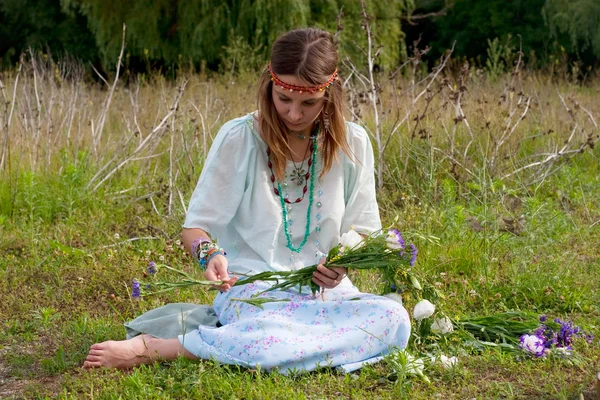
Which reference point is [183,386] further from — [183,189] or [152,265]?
[183,189]

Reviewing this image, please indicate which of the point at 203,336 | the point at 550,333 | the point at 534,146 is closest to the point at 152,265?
the point at 203,336

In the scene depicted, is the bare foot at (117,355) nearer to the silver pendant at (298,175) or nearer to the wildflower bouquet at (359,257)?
the wildflower bouquet at (359,257)

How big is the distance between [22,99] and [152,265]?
163 inches

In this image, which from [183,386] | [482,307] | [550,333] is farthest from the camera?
[482,307]

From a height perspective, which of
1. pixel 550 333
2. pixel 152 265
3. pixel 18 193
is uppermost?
pixel 152 265

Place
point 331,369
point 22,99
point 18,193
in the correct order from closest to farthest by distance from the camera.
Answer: point 331,369
point 18,193
point 22,99

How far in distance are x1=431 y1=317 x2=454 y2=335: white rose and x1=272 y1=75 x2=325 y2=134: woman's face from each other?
991mm

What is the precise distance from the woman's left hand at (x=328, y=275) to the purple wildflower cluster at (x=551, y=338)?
2.72 ft

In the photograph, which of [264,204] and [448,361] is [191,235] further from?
[448,361]

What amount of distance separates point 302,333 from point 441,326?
24.5 inches

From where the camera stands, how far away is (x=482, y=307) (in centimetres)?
402

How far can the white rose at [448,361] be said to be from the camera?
3.14 metres

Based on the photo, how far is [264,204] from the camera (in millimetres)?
3365

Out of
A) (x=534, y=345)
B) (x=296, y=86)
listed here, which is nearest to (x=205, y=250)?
(x=296, y=86)
